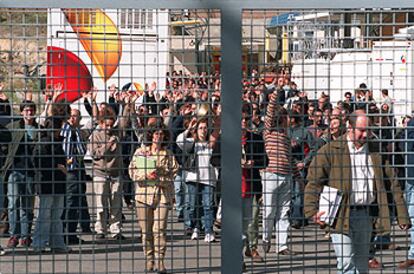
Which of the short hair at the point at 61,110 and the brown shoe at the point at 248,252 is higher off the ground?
the short hair at the point at 61,110

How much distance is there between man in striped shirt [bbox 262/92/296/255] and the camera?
14.9 ft

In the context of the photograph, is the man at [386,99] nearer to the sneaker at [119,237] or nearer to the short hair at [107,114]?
the short hair at [107,114]

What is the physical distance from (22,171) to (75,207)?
397mm

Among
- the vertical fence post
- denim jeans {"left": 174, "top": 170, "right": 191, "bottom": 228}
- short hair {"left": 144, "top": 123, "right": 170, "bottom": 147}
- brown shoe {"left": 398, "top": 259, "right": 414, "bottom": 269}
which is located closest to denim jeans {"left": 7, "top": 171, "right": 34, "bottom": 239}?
short hair {"left": 144, "top": 123, "right": 170, "bottom": 147}

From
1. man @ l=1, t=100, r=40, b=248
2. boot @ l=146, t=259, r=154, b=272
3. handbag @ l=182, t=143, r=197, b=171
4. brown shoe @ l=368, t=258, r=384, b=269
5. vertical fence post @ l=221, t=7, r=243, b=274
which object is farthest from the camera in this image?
boot @ l=146, t=259, r=154, b=272

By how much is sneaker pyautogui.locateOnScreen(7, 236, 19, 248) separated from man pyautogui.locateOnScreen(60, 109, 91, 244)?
0.98 feet

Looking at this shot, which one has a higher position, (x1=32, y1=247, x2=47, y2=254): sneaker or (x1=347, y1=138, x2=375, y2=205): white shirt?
(x1=347, y1=138, x2=375, y2=205): white shirt

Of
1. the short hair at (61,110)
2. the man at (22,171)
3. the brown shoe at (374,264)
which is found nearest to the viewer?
the short hair at (61,110)

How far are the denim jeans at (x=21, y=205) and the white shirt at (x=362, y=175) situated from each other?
5.99ft

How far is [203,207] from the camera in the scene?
4660 millimetres

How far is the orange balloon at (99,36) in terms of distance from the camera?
4.46m

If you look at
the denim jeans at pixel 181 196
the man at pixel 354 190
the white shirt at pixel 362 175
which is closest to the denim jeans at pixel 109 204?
the denim jeans at pixel 181 196

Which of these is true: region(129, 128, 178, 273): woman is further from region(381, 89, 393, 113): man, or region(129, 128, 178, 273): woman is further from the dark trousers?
region(381, 89, 393, 113): man

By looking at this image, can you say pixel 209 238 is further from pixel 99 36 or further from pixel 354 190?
pixel 99 36
